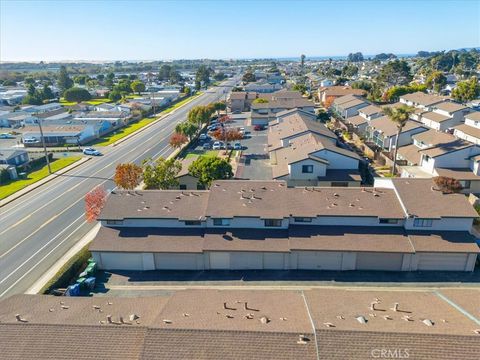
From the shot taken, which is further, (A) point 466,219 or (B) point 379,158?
(B) point 379,158

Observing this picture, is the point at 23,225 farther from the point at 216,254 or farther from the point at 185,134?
the point at 185,134

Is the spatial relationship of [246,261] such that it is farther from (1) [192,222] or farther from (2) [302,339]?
(2) [302,339]

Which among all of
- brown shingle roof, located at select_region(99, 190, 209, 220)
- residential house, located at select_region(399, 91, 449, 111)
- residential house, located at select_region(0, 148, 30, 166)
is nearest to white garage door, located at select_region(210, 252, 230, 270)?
brown shingle roof, located at select_region(99, 190, 209, 220)

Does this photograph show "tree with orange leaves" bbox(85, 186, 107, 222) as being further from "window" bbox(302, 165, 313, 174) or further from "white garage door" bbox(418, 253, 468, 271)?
"white garage door" bbox(418, 253, 468, 271)

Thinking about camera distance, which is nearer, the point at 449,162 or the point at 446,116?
the point at 449,162

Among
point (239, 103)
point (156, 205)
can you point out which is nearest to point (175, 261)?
point (156, 205)

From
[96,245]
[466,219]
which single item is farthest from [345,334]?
[96,245]
